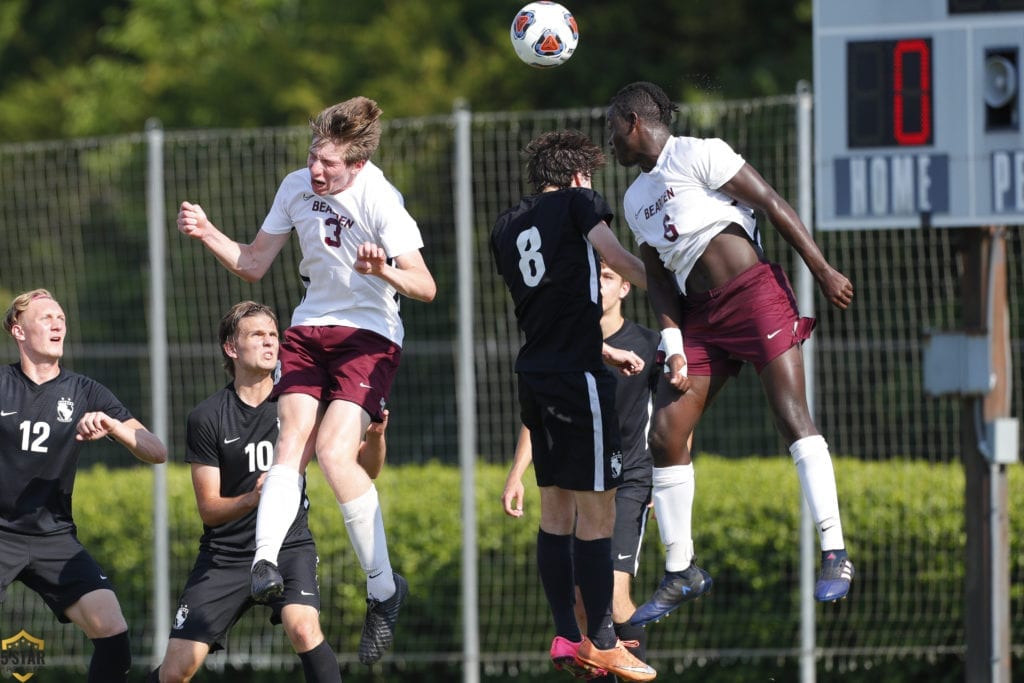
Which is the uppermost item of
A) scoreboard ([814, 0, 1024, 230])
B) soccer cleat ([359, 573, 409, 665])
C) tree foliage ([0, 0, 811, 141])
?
tree foliage ([0, 0, 811, 141])

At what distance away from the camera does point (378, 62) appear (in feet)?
58.7

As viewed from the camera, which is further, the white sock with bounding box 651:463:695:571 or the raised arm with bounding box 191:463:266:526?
the raised arm with bounding box 191:463:266:526

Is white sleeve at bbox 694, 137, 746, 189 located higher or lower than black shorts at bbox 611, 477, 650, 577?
higher

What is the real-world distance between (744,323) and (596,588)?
4.00ft

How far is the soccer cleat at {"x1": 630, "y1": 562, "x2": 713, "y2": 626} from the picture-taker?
629cm

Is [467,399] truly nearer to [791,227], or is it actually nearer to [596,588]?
[596,588]

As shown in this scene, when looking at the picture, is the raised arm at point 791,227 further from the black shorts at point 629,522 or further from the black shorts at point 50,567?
the black shorts at point 50,567

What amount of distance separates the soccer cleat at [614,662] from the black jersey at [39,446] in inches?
90.3

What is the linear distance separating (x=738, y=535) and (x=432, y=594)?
201cm

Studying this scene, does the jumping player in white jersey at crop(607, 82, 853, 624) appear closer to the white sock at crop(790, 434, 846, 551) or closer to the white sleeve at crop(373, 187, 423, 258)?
the white sock at crop(790, 434, 846, 551)

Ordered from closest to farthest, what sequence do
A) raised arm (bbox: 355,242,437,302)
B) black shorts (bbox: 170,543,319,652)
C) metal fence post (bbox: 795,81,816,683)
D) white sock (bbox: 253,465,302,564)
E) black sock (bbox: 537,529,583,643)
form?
raised arm (bbox: 355,242,437,302) < white sock (bbox: 253,465,302,564) < black sock (bbox: 537,529,583,643) < black shorts (bbox: 170,543,319,652) < metal fence post (bbox: 795,81,816,683)

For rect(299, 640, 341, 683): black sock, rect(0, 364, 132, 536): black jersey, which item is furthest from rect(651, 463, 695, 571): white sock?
rect(0, 364, 132, 536): black jersey

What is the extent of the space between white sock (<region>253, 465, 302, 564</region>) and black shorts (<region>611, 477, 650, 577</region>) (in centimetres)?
191

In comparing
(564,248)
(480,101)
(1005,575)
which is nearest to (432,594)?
(1005,575)
